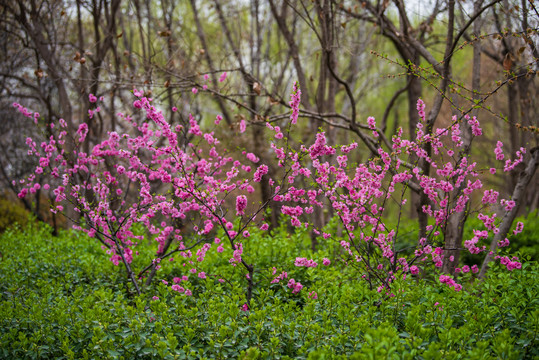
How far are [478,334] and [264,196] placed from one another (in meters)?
7.05

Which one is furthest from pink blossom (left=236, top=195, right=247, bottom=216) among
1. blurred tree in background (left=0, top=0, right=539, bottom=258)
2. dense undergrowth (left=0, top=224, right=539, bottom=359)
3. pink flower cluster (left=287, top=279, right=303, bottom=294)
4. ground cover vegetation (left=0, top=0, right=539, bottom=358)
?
blurred tree in background (left=0, top=0, right=539, bottom=258)

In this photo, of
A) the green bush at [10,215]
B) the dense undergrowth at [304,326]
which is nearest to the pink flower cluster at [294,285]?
the dense undergrowth at [304,326]

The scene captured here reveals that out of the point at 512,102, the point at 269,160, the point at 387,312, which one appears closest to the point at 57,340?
the point at 387,312

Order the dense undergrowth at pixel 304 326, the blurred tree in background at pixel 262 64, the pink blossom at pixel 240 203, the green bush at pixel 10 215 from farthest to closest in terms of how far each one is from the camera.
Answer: the green bush at pixel 10 215 → the blurred tree in background at pixel 262 64 → the pink blossom at pixel 240 203 → the dense undergrowth at pixel 304 326

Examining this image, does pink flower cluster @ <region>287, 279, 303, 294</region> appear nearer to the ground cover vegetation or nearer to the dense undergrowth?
the ground cover vegetation

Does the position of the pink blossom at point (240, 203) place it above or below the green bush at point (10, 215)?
above

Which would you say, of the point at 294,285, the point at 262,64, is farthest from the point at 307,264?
the point at 262,64

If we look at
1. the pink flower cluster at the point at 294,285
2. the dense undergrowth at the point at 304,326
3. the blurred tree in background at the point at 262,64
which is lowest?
the pink flower cluster at the point at 294,285

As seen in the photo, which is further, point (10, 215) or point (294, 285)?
point (10, 215)

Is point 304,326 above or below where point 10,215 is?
above

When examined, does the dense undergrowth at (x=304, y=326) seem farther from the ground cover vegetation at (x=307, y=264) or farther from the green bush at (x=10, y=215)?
the green bush at (x=10, y=215)

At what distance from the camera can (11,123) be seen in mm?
11055

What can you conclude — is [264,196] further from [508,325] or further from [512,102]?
[508,325]

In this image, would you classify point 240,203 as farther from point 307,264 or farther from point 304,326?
point 304,326
